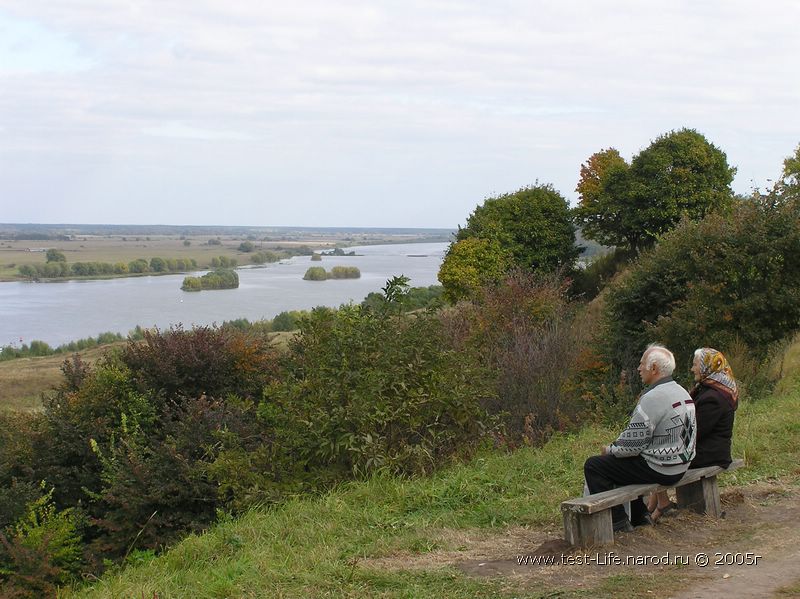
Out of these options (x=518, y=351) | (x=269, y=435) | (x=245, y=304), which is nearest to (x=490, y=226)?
(x=518, y=351)

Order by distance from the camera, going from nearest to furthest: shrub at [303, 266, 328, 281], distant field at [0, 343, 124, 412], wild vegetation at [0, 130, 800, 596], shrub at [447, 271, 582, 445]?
wild vegetation at [0, 130, 800, 596], shrub at [447, 271, 582, 445], distant field at [0, 343, 124, 412], shrub at [303, 266, 328, 281]

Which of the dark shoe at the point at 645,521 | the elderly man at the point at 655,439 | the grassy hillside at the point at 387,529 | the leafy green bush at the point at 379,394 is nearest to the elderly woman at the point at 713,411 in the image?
the dark shoe at the point at 645,521

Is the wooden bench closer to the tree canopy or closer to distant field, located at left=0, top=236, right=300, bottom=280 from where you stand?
the tree canopy

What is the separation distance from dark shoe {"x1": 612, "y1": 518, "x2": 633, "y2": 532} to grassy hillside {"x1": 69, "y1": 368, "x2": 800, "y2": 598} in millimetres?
631

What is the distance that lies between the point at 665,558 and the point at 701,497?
1.14 meters

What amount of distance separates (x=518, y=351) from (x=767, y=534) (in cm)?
1134

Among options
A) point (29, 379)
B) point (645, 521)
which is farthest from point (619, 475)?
point (29, 379)

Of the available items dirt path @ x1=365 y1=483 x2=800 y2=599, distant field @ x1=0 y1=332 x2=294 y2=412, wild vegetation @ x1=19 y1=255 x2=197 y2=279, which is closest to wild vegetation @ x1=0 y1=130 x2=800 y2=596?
dirt path @ x1=365 y1=483 x2=800 y2=599

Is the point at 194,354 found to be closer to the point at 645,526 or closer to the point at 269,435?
the point at 269,435

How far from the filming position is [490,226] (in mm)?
40719

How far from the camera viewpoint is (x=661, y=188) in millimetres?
36094

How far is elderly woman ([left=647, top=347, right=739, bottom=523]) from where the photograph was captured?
684 cm

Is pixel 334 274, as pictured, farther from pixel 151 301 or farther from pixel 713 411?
pixel 713 411

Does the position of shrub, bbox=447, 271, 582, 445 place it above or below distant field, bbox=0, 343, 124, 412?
above
